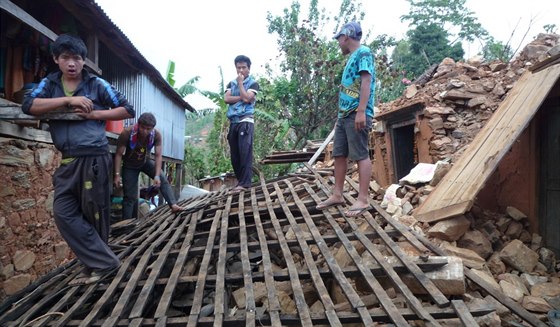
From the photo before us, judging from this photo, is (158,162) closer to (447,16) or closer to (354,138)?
(354,138)

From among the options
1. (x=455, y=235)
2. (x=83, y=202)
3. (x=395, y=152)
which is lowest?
(x=455, y=235)

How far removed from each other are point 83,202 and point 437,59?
19223mm

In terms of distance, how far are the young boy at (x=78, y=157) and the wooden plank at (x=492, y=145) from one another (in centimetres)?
274

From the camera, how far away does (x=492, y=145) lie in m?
3.25

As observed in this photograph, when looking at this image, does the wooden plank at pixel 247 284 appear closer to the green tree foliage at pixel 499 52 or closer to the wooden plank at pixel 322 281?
the wooden plank at pixel 322 281

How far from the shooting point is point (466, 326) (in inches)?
64.6

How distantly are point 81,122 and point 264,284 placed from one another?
71.3 inches

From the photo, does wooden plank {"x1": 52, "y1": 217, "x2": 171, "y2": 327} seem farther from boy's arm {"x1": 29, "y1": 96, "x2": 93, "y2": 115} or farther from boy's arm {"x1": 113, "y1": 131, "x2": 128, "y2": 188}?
boy's arm {"x1": 113, "y1": 131, "x2": 128, "y2": 188}

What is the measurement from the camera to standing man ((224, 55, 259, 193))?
4.75 meters

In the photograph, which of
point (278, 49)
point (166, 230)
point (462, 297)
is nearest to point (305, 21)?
point (278, 49)

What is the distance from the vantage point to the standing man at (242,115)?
4754mm

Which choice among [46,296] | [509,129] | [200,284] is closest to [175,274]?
[200,284]

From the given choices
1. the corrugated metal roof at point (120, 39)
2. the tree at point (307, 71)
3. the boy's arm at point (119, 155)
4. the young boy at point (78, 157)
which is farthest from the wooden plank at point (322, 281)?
the tree at point (307, 71)

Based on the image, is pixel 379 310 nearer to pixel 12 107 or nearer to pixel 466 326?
pixel 466 326
